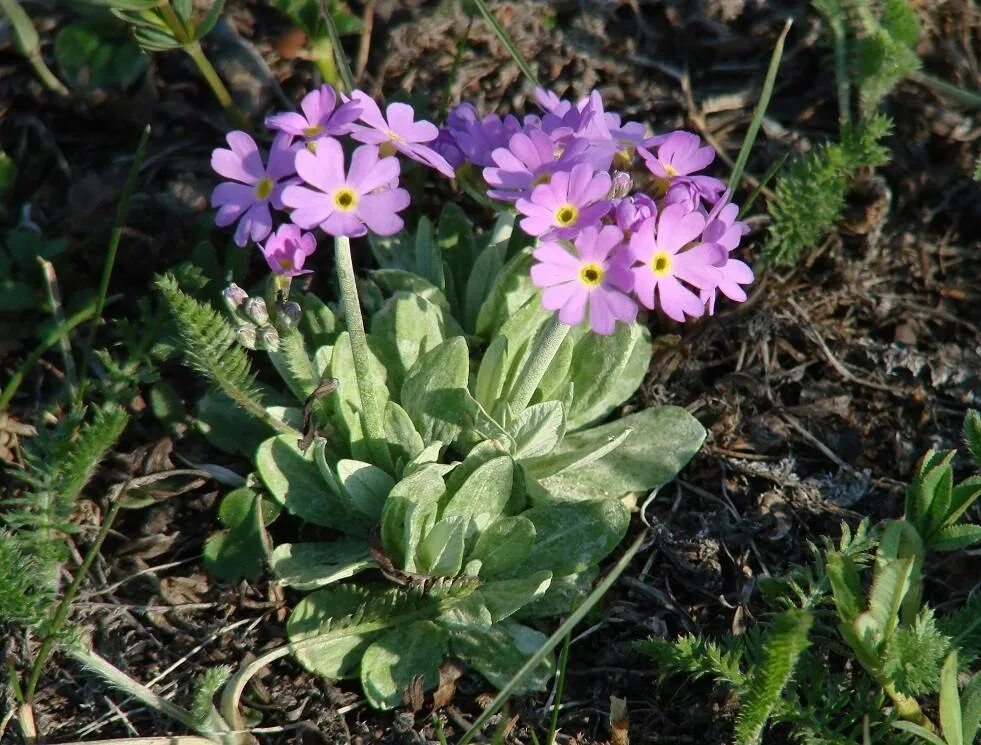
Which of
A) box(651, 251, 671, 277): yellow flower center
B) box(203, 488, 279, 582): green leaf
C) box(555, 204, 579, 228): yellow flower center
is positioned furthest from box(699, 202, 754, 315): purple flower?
box(203, 488, 279, 582): green leaf

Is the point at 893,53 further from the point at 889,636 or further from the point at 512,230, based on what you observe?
the point at 889,636

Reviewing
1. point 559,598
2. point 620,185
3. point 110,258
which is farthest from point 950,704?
point 110,258

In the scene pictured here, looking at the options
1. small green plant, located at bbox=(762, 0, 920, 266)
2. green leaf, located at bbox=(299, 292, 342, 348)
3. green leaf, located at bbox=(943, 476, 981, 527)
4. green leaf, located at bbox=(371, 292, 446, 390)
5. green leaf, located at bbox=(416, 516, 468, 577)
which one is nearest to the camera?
green leaf, located at bbox=(416, 516, 468, 577)

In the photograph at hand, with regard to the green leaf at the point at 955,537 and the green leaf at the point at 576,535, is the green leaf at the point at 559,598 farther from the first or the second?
the green leaf at the point at 955,537

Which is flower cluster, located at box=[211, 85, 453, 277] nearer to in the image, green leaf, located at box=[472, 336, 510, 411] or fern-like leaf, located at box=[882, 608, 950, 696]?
green leaf, located at box=[472, 336, 510, 411]

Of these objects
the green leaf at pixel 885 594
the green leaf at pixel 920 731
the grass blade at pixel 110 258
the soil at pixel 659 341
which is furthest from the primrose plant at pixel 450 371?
A: the green leaf at pixel 920 731

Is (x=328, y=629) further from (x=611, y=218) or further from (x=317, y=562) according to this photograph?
(x=611, y=218)

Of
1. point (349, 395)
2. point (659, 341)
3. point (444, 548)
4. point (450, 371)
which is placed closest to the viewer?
point (444, 548)
